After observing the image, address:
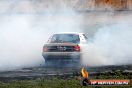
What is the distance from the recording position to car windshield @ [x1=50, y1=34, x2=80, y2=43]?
1800 centimetres

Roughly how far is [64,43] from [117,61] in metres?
2.50

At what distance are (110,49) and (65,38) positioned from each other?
7.63 feet

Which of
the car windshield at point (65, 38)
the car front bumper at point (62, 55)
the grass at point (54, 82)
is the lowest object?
the grass at point (54, 82)

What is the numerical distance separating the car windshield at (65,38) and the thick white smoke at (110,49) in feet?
1.96

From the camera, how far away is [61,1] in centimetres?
2842

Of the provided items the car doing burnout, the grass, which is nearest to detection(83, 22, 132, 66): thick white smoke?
the car doing burnout

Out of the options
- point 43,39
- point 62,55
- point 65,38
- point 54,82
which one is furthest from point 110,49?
point 54,82

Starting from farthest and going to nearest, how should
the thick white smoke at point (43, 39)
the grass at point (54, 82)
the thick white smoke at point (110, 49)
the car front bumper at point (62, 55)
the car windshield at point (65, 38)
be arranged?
the thick white smoke at point (43, 39)
the thick white smoke at point (110, 49)
the car windshield at point (65, 38)
the car front bumper at point (62, 55)
the grass at point (54, 82)

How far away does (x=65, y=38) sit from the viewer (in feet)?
59.9

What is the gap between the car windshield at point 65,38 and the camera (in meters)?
18.0

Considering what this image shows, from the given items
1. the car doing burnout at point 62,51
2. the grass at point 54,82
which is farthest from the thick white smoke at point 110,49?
the grass at point 54,82

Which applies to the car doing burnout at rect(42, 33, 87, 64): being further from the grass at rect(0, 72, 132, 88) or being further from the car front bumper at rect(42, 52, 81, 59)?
the grass at rect(0, 72, 132, 88)

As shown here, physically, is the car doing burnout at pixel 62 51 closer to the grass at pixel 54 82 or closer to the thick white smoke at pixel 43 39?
the thick white smoke at pixel 43 39

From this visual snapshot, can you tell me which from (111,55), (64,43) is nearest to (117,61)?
(111,55)
